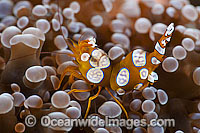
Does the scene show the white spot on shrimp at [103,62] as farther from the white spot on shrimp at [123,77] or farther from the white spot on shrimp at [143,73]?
the white spot on shrimp at [143,73]

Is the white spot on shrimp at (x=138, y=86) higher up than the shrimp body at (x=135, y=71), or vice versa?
the shrimp body at (x=135, y=71)

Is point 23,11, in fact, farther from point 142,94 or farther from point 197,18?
point 197,18

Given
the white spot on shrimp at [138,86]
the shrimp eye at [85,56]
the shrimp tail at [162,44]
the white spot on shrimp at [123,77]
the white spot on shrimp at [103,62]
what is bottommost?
the white spot on shrimp at [138,86]

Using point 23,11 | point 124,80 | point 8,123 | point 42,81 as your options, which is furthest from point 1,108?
point 23,11

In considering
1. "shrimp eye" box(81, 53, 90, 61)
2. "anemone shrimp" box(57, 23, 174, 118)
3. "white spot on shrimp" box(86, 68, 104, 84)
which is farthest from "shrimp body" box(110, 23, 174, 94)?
"shrimp eye" box(81, 53, 90, 61)

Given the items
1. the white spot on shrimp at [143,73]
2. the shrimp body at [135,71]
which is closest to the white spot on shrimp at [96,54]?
the shrimp body at [135,71]

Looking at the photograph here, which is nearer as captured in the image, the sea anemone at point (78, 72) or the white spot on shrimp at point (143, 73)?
the sea anemone at point (78, 72)

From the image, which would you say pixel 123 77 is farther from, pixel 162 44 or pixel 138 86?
pixel 162 44
